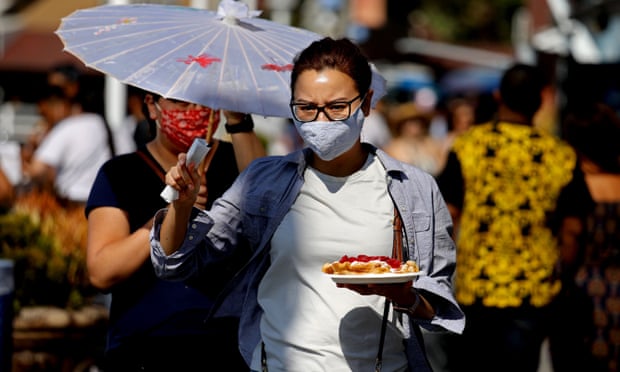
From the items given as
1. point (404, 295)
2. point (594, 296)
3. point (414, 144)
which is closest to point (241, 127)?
point (404, 295)

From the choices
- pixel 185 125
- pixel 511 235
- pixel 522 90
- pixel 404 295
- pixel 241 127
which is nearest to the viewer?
pixel 404 295

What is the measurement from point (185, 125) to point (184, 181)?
3.04 ft

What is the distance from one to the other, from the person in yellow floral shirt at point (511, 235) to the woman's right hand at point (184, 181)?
2.56 m

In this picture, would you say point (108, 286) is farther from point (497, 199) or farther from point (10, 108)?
point (10, 108)

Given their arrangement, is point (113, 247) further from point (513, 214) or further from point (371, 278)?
point (513, 214)

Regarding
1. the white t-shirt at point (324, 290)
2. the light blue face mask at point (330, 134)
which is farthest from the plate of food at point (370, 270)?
the light blue face mask at point (330, 134)

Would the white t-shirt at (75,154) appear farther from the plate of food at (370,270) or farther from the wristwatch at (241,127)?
the plate of food at (370,270)

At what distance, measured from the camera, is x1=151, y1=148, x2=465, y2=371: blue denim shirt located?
11.3 feet

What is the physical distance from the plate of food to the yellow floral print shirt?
2346 millimetres

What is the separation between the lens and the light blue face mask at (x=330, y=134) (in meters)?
3.40

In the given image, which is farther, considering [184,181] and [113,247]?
[113,247]

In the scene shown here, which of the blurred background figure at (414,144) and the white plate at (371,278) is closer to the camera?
the white plate at (371,278)

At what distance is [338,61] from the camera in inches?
136

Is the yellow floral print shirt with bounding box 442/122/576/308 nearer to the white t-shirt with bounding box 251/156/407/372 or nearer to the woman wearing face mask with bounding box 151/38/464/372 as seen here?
the woman wearing face mask with bounding box 151/38/464/372
